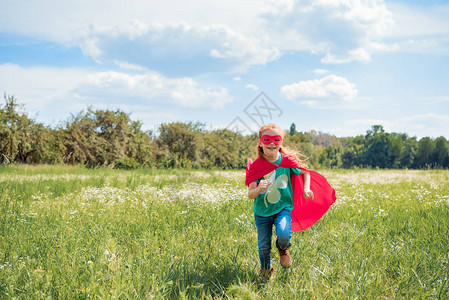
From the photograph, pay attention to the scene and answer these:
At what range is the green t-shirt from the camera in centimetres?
372

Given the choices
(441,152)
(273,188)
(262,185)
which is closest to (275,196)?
(273,188)

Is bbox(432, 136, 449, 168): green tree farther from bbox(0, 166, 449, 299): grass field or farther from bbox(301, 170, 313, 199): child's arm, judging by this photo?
bbox(301, 170, 313, 199): child's arm

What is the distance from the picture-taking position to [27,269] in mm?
3482

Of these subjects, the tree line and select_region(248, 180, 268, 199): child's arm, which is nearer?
select_region(248, 180, 268, 199): child's arm

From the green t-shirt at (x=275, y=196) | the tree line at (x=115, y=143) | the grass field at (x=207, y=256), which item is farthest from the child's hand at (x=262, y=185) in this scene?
the tree line at (x=115, y=143)

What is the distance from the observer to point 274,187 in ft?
12.5

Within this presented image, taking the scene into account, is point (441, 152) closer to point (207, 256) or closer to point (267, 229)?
point (267, 229)

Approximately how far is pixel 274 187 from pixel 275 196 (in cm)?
10

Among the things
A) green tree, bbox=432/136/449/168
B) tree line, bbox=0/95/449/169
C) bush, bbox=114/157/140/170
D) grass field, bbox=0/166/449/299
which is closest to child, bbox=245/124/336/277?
grass field, bbox=0/166/449/299

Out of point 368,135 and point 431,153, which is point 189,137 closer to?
point 368,135

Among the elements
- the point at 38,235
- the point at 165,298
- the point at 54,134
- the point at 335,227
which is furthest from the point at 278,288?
the point at 54,134

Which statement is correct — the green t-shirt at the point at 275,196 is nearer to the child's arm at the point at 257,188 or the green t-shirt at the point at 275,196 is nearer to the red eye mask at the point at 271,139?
the child's arm at the point at 257,188

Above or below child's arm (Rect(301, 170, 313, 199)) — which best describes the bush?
→ below

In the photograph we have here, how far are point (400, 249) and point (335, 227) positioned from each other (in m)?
1.12
